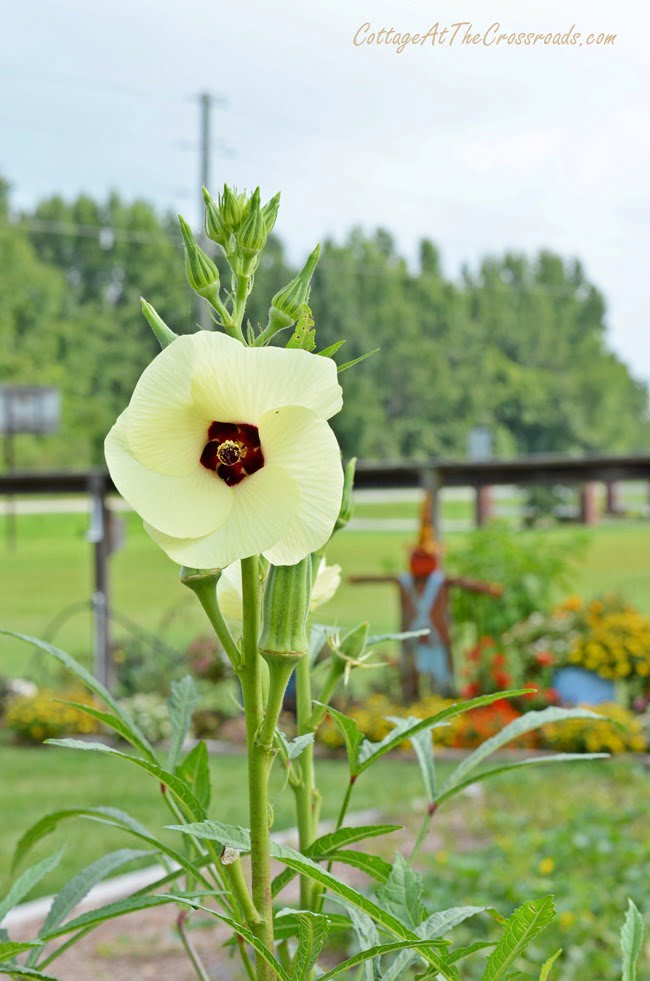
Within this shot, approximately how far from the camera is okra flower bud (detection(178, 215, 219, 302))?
0.57m

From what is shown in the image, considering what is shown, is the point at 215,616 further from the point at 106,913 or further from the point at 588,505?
the point at 588,505

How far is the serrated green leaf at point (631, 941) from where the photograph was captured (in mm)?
593

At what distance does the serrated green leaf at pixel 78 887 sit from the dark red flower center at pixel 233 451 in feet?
0.97

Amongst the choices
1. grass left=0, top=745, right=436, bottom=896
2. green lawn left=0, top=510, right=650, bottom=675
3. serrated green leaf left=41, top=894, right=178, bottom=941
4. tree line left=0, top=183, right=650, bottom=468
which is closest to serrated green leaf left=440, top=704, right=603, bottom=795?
serrated green leaf left=41, top=894, right=178, bottom=941

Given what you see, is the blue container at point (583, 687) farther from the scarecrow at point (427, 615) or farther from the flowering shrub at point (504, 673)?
the scarecrow at point (427, 615)

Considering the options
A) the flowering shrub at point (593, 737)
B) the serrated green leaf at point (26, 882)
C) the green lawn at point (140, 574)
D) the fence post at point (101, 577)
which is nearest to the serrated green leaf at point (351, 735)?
the serrated green leaf at point (26, 882)

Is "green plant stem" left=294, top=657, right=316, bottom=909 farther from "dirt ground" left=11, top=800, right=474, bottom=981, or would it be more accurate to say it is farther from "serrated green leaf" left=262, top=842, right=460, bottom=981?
"dirt ground" left=11, top=800, right=474, bottom=981

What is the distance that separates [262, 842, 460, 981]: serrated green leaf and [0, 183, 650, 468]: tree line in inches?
619

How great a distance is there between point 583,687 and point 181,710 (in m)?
5.06

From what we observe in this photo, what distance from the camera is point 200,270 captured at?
1.87 ft

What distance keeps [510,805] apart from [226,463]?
3.80 m

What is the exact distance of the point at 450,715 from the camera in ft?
1.99

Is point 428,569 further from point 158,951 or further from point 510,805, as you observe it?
point 158,951

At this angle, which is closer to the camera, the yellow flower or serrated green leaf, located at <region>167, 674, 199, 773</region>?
the yellow flower
